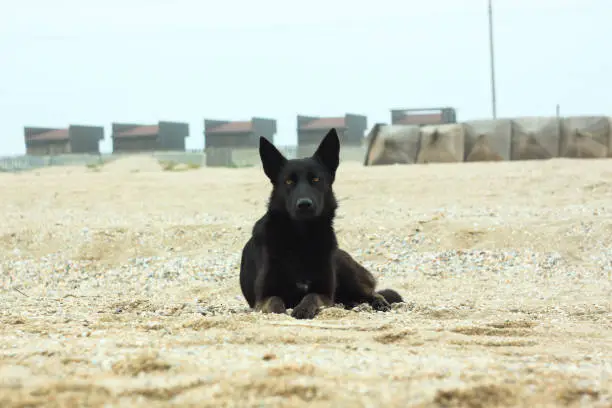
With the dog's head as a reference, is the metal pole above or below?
above

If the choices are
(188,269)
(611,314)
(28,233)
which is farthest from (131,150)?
(611,314)

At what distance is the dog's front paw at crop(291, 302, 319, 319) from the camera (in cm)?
514

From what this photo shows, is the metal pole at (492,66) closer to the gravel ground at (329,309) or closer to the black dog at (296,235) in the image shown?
the gravel ground at (329,309)

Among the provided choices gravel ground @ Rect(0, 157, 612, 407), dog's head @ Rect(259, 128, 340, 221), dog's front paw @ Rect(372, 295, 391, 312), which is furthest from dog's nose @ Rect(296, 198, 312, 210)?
dog's front paw @ Rect(372, 295, 391, 312)

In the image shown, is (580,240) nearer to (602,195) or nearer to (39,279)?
(602,195)

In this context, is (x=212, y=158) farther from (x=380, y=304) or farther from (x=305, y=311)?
(x=305, y=311)

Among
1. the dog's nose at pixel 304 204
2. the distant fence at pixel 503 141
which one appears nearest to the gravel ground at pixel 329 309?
the dog's nose at pixel 304 204

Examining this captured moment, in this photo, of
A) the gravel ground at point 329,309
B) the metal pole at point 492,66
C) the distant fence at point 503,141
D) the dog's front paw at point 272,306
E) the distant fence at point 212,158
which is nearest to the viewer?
the gravel ground at point 329,309

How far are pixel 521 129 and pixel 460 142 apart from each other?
1.93 meters

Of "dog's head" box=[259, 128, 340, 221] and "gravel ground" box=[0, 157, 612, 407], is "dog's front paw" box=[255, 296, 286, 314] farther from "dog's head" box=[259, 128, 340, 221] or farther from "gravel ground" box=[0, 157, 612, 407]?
"dog's head" box=[259, 128, 340, 221]

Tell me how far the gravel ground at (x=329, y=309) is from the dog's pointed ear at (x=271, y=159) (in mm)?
1190

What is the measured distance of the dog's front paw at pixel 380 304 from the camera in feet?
20.1

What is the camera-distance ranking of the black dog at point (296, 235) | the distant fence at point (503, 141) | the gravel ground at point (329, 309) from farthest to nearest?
the distant fence at point (503, 141) → the black dog at point (296, 235) → the gravel ground at point (329, 309)

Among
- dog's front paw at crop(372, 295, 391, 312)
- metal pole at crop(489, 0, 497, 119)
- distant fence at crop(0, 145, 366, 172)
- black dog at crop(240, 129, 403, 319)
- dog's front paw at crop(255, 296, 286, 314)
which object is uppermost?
metal pole at crop(489, 0, 497, 119)
